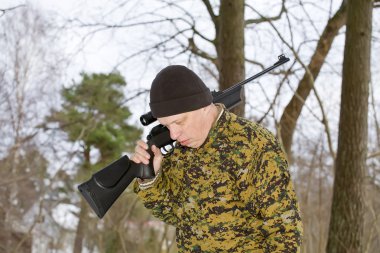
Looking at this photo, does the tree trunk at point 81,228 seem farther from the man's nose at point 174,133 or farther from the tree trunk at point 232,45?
the man's nose at point 174,133

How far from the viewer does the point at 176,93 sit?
176cm

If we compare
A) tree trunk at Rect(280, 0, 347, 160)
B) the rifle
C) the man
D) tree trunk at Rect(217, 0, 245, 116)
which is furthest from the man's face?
tree trunk at Rect(280, 0, 347, 160)

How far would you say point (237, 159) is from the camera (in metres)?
1.75

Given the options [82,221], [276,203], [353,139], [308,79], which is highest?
[308,79]

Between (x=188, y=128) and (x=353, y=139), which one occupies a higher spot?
(x=353, y=139)

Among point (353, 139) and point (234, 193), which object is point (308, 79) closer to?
point (353, 139)

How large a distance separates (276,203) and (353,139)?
3.38 m

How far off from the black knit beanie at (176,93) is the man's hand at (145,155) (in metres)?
0.15

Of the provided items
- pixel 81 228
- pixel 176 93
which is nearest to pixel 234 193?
pixel 176 93

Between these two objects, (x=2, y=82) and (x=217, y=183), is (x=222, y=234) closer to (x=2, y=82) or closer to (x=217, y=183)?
(x=217, y=183)

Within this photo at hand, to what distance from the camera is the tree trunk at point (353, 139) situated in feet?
15.7

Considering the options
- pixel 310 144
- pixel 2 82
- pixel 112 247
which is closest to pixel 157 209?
pixel 310 144

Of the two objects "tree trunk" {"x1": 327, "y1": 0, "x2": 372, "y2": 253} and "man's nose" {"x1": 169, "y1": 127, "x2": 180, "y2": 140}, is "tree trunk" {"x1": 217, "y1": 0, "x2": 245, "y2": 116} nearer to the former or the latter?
"tree trunk" {"x1": 327, "y1": 0, "x2": 372, "y2": 253}

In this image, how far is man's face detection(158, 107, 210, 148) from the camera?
1.78 metres
